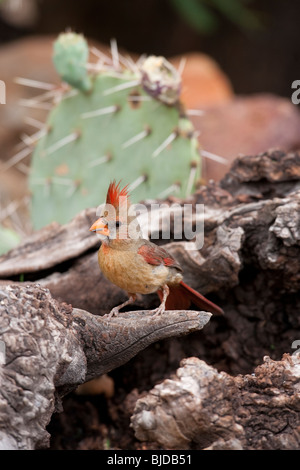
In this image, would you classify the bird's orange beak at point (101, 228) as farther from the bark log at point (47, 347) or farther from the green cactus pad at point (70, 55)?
the green cactus pad at point (70, 55)

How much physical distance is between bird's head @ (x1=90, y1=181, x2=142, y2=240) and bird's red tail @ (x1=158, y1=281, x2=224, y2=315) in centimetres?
33

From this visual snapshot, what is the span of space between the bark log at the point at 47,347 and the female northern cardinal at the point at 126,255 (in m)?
0.11

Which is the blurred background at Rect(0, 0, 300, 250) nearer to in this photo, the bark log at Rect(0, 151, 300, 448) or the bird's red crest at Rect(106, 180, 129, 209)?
the bark log at Rect(0, 151, 300, 448)

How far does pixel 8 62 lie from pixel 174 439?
5.53m

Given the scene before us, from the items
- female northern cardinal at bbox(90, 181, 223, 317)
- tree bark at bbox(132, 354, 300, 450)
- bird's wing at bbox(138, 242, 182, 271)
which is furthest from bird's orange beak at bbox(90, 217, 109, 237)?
tree bark at bbox(132, 354, 300, 450)

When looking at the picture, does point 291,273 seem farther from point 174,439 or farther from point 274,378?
point 174,439

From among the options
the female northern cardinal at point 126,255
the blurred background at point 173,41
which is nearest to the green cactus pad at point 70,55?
the female northern cardinal at point 126,255

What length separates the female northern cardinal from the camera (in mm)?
2104

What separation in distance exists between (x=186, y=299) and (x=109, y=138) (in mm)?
1310

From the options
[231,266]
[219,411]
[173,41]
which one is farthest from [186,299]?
[173,41]

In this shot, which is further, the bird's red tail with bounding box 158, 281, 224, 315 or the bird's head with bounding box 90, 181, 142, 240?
the bird's red tail with bounding box 158, 281, 224, 315

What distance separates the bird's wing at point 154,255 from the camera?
2.16 metres

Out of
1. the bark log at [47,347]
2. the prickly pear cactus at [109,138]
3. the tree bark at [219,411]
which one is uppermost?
the prickly pear cactus at [109,138]

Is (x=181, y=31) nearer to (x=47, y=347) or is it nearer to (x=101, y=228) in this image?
(x=101, y=228)
